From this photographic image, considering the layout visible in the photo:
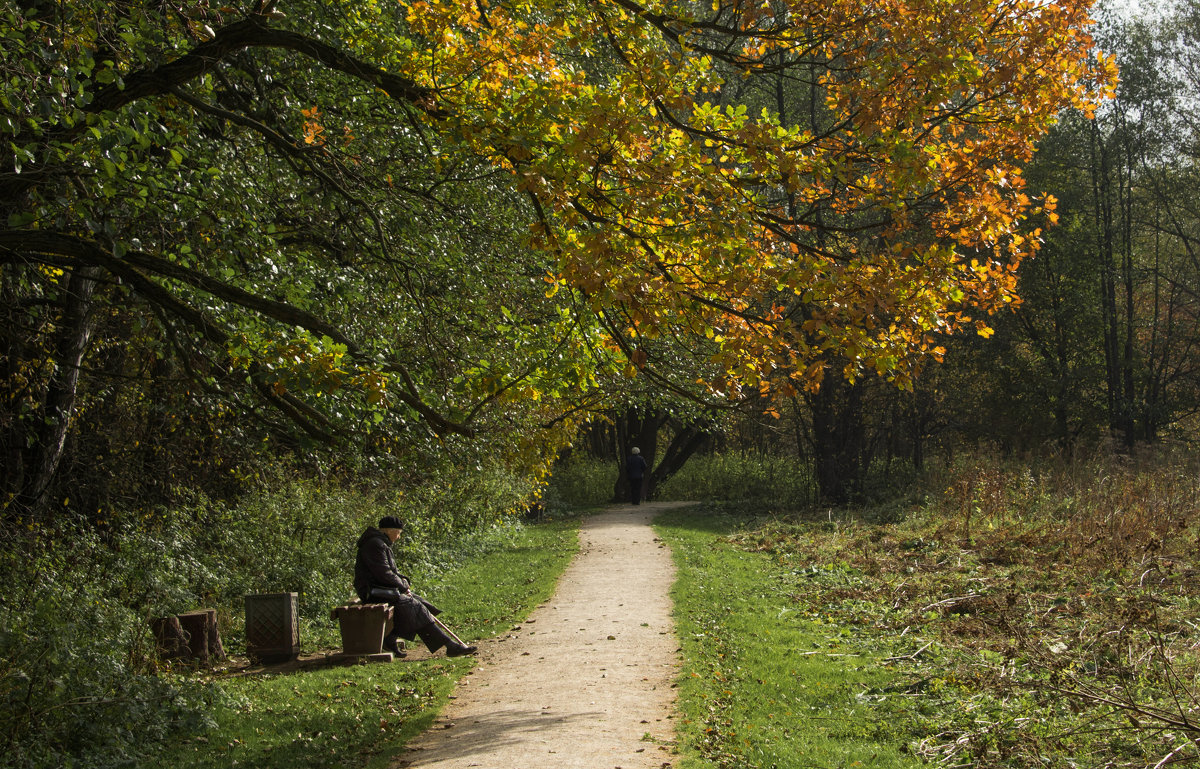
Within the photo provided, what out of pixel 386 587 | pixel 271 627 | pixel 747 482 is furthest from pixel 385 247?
pixel 747 482

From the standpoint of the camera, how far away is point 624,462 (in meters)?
33.1

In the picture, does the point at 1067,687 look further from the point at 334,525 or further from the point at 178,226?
the point at 334,525

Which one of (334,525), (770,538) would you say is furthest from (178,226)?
(770,538)

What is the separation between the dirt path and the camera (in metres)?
6.53

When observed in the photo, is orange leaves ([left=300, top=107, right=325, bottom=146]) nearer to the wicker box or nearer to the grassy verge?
the wicker box

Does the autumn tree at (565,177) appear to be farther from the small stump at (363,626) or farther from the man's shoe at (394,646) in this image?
the man's shoe at (394,646)

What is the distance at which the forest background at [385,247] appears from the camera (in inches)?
239

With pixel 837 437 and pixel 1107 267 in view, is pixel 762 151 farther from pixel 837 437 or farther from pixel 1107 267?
pixel 1107 267

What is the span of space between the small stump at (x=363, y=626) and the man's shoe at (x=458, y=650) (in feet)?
2.31

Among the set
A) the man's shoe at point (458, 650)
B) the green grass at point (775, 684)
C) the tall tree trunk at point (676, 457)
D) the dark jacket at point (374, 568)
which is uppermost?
the tall tree trunk at point (676, 457)

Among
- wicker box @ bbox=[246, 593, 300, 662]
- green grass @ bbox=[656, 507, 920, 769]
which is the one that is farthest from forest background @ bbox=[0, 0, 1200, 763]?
green grass @ bbox=[656, 507, 920, 769]

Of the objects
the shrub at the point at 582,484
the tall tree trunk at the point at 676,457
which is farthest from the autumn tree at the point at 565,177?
the tall tree trunk at the point at 676,457

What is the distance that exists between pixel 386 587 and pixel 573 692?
9.35 feet

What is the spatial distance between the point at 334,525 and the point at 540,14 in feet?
25.3
